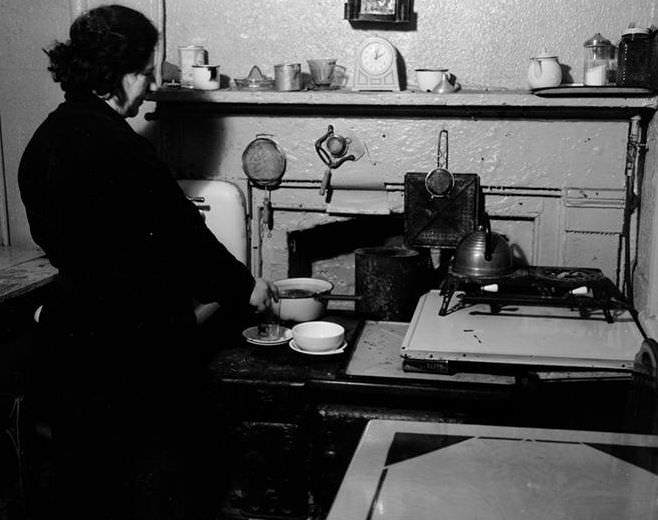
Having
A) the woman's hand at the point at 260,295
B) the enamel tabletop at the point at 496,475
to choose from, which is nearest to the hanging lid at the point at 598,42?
the woman's hand at the point at 260,295

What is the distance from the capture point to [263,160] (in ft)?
10.7

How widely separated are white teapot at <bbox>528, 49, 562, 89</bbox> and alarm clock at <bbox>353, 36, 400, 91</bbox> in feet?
1.73

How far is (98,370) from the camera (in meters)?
2.24

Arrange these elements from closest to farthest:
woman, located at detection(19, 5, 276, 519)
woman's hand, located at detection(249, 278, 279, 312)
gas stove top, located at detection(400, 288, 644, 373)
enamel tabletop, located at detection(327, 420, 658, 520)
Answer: enamel tabletop, located at detection(327, 420, 658, 520) → woman, located at detection(19, 5, 276, 519) → gas stove top, located at detection(400, 288, 644, 373) → woman's hand, located at detection(249, 278, 279, 312)

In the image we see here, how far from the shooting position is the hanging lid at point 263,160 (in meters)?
3.25

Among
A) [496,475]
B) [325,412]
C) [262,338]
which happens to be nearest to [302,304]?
[262,338]

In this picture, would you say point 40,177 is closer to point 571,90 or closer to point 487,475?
point 487,475

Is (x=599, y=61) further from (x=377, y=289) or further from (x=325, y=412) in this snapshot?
(x=325, y=412)

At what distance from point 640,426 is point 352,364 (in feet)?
4.09

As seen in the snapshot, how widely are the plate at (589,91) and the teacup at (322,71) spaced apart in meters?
0.80

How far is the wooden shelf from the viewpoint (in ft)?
9.53

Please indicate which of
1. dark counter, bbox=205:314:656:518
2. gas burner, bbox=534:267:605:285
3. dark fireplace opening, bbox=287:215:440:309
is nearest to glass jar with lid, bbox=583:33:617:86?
gas burner, bbox=534:267:605:285

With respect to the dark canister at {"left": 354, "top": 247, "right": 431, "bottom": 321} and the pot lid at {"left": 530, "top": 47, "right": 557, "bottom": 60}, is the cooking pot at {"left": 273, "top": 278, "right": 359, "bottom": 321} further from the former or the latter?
the pot lid at {"left": 530, "top": 47, "right": 557, "bottom": 60}

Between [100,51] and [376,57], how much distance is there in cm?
119
